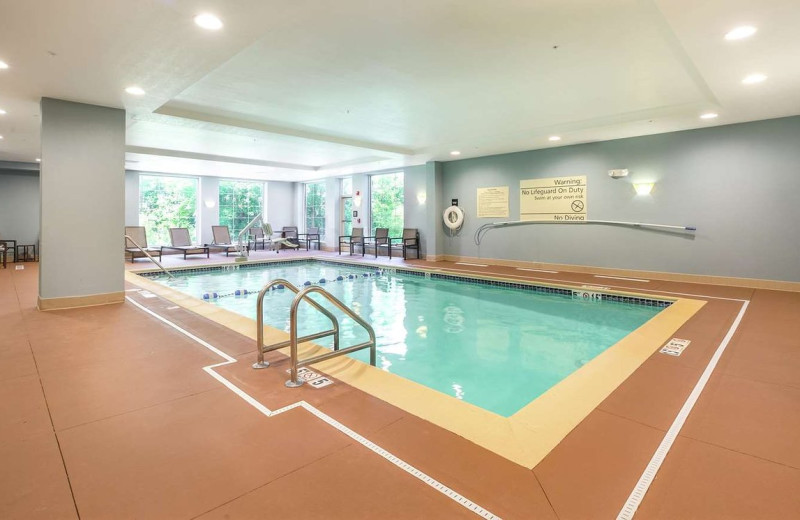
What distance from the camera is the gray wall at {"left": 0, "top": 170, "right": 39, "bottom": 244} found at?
983 centimetres

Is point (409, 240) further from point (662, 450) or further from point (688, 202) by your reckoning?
point (662, 450)

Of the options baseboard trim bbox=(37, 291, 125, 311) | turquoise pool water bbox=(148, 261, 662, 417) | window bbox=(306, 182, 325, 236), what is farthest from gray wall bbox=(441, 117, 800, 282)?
window bbox=(306, 182, 325, 236)

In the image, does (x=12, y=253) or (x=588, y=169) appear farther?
(x=12, y=253)

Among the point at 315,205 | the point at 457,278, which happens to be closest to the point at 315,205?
the point at 315,205

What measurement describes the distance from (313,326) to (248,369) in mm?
2063

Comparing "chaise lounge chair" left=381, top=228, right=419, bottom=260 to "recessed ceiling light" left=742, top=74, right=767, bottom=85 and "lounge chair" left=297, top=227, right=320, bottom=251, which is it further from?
"recessed ceiling light" left=742, top=74, right=767, bottom=85

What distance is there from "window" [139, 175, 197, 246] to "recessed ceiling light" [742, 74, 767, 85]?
13574 mm

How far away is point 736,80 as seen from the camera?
402 cm

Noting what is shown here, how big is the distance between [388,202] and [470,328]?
780 cm

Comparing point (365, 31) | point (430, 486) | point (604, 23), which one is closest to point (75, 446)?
point (430, 486)

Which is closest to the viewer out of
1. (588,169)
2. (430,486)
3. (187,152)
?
(430,486)

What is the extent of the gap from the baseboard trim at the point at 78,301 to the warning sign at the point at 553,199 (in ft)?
24.1

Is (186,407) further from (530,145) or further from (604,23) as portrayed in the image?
(530,145)

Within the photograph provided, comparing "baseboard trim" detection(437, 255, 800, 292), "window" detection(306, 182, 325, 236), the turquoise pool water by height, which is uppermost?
"window" detection(306, 182, 325, 236)
